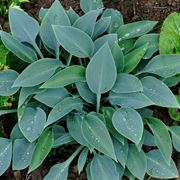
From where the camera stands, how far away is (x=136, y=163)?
2.05 metres

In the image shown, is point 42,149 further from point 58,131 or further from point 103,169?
point 103,169

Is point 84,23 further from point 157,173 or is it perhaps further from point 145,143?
point 157,173

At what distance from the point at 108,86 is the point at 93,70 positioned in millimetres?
104

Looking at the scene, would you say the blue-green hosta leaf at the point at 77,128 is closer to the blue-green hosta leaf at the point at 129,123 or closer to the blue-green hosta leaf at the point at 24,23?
the blue-green hosta leaf at the point at 129,123

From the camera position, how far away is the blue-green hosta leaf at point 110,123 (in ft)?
6.63

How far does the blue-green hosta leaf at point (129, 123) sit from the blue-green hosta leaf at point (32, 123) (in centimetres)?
31

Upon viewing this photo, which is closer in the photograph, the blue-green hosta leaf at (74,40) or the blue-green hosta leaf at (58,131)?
the blue-green hosta leaf at (74,40)

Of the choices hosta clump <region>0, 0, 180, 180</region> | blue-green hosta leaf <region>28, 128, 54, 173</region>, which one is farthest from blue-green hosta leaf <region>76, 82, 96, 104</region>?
blue-green hosta leaf <region>28, 128, 54, 173</region>

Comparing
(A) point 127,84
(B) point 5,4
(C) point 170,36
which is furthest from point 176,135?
(B) point 5,4

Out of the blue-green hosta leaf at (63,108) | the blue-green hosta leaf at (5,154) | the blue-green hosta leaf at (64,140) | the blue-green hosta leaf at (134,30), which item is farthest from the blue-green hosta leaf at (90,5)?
the blue-green hosta leaf at (5,154)

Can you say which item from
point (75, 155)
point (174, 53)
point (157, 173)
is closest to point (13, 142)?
point (75, 155)

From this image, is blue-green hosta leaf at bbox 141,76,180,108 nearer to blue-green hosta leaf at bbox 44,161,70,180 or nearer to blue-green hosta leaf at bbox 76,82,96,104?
blue-green hosta leaf at bbox 76,82,96,104

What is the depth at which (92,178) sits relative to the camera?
202 cm

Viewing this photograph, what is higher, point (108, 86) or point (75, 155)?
point (108, 86)
